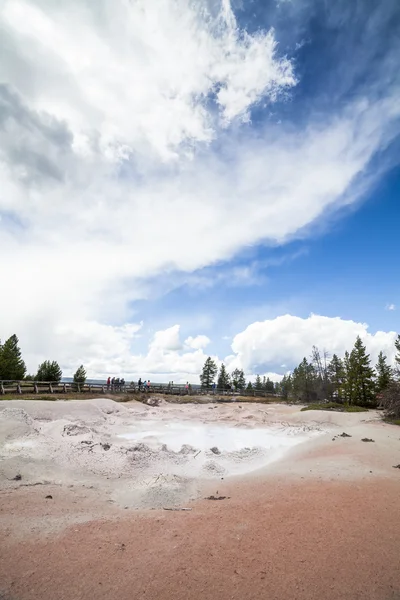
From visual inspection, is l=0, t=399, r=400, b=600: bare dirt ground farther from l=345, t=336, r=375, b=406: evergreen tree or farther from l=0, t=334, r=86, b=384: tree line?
l=0, t=334, r=86, b=384: tree line

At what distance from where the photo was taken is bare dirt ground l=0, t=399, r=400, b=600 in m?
3.88

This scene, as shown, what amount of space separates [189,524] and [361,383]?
4612cm

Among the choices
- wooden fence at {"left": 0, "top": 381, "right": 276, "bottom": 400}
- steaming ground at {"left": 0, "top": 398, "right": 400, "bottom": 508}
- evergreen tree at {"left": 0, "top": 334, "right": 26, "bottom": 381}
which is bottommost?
steaming ground at {"left": 0, "top": 398, "right": 400, "bottom": 508}

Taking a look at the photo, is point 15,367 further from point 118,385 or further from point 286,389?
point 286,389

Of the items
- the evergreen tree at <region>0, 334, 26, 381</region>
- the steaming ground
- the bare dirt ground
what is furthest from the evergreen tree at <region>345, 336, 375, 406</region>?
the evergreen tree at <region>0, 334, 26, 381</region>

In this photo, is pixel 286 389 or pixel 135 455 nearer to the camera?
pixel 135 455

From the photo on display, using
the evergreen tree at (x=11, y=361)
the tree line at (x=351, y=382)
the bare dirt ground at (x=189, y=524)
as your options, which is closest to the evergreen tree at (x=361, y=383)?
Answer: the tree line at (x=351, y=382)

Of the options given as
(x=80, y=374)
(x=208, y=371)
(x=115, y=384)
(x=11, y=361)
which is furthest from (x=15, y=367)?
(x=208, y=371)

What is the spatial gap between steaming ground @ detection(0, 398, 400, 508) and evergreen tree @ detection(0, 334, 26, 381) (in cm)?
4306

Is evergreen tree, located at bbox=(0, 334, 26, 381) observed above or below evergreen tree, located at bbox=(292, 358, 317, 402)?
above

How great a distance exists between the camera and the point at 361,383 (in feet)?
143

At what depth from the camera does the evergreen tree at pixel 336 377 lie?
171ft

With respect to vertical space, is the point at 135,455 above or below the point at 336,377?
below

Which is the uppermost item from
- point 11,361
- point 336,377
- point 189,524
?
point 11,361
